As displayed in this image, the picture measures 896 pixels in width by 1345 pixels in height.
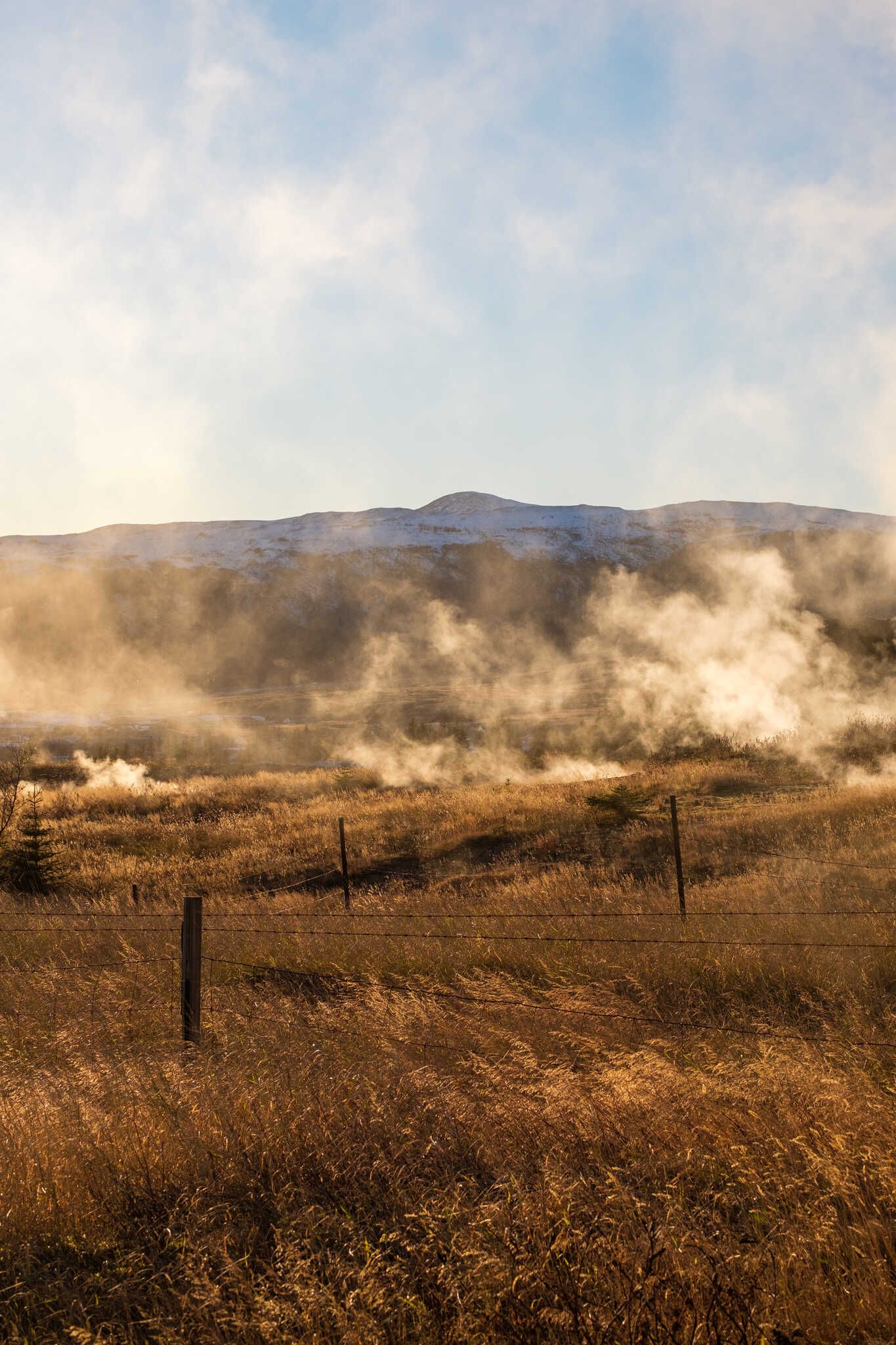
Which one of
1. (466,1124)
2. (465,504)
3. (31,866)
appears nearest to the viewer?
(466,1124)

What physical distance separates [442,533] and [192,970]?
134966 millimetres

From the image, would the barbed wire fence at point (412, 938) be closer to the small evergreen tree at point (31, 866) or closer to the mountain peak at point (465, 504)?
the small evergreen tree at point (31, 866)

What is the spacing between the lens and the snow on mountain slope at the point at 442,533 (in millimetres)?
128250

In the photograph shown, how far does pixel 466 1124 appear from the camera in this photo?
404 cm

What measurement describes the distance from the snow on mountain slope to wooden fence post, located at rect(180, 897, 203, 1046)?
4690 inches

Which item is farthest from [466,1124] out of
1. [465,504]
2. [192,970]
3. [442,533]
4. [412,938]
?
[465,504]

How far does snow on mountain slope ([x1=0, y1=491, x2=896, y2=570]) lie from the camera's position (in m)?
128

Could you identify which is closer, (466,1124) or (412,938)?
(466,1124)

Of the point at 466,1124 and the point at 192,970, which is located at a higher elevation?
the point at 192,970

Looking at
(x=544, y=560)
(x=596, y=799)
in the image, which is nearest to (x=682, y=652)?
(x=596, y=799)

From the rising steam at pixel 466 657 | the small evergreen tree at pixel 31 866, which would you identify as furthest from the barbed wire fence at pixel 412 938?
the rising steam at pixel 466 657

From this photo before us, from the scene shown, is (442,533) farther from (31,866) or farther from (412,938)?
(412,938)

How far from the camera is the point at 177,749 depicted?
42875 mm

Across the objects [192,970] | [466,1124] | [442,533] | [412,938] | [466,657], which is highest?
[442,533]
